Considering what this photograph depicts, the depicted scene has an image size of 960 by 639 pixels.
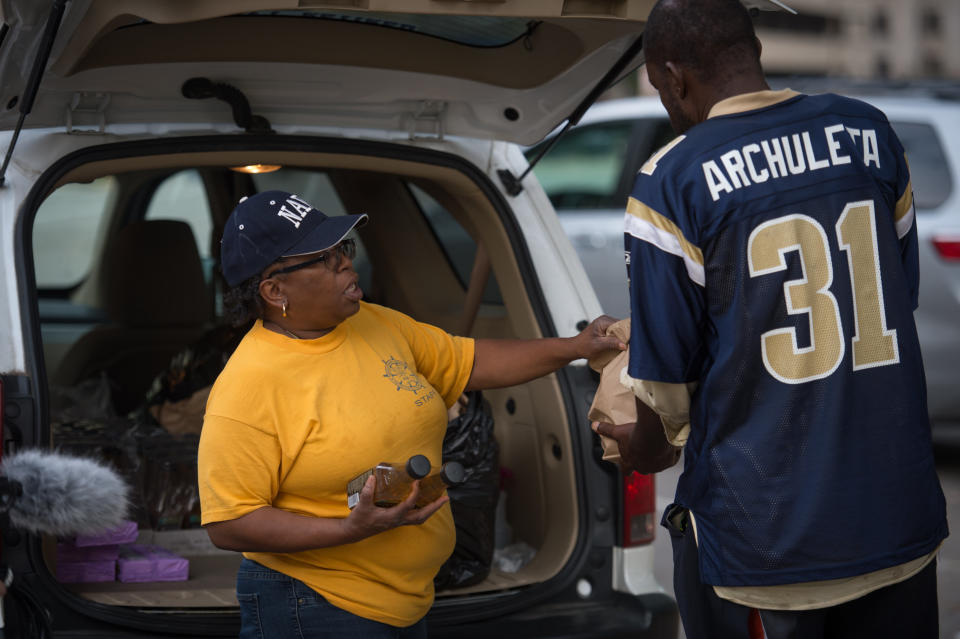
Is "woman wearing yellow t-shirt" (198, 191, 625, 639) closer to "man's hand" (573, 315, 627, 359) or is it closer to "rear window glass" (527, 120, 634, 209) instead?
"man's hand" (573, 315, 627, 359)

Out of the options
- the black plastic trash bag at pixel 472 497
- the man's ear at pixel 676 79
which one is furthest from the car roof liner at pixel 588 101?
the man's ear at pixel 676 79

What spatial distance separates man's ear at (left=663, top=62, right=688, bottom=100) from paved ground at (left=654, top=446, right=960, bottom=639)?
2276 millimetres

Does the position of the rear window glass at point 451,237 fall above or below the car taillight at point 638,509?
above

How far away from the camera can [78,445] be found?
12.2 ft

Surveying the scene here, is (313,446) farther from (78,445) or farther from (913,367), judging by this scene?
(78,445)

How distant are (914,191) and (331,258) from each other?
477 cm

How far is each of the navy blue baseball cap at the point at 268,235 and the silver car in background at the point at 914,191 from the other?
13.8ft

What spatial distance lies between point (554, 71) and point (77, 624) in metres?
1.81

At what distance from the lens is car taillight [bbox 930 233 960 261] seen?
6.09 m

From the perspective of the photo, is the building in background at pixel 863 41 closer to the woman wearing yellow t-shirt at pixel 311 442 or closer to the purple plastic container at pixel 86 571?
the purple plastic container at pixel 86 571

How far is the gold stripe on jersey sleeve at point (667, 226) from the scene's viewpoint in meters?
1.96

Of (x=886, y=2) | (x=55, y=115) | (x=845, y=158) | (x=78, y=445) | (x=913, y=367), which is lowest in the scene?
(x=78, y=445)

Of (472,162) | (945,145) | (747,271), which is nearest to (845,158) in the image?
(747,271)

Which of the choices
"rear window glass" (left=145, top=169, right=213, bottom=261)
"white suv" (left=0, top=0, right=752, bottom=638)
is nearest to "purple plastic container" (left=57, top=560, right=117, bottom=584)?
"white suv" (left=0, top=0, right=752, bottom=638)
